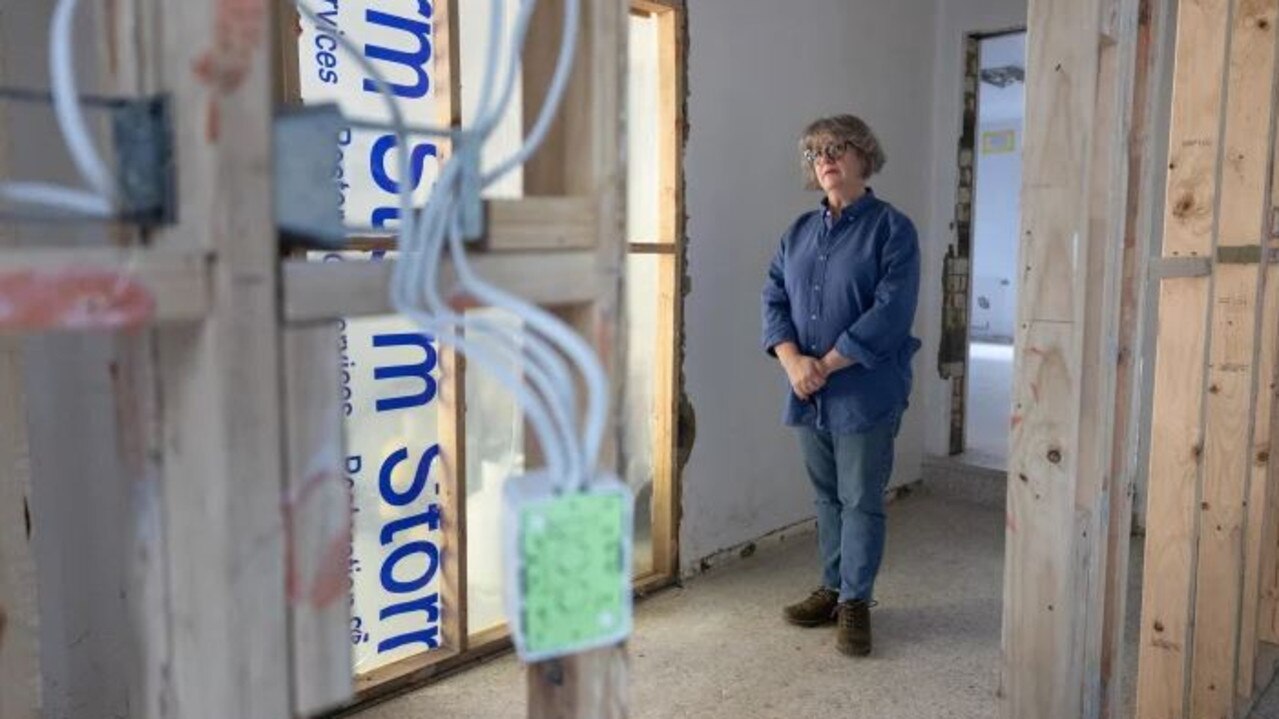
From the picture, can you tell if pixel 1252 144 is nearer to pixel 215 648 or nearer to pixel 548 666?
pixel 548 666

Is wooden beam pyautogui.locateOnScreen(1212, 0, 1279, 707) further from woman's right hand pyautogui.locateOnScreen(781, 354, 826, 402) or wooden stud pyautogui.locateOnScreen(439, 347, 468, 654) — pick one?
wooden stud pyautogui.locateOnScreen(439, 347, 468, 654)

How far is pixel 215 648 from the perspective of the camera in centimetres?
54

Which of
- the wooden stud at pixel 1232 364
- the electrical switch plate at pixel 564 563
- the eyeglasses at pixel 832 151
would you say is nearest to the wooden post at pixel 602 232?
the electrical switch plate at pixel 564 563

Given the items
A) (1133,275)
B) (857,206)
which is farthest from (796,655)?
(1133,275)

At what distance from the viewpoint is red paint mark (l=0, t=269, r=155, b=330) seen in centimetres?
47

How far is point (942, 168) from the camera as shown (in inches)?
161

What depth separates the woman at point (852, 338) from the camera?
250 centimetres

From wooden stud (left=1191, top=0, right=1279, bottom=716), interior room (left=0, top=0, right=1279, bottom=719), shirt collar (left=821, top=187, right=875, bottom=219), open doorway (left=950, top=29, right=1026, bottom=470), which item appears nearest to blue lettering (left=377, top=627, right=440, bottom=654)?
interior room (left=0, top=0, right=1279, bottom=719)

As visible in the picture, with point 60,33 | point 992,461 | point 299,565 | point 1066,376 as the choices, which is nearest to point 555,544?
point 299,565

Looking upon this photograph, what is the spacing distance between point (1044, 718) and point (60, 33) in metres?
1.50

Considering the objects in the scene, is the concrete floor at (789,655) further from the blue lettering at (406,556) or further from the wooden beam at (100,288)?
the wooden beam at (100,288)

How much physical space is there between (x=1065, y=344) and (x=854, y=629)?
1357mm

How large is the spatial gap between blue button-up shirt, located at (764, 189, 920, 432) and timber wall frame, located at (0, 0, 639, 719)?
197cm

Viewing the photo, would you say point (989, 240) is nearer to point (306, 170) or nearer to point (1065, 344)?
point (1065, 344)
